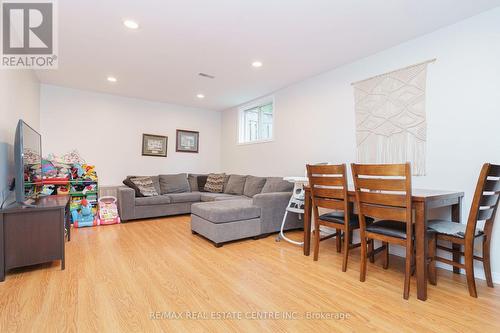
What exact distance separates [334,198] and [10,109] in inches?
133

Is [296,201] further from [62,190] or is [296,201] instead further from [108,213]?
[62,190]

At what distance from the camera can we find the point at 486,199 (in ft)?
6.27

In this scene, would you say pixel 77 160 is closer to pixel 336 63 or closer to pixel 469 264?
pixel 336 63

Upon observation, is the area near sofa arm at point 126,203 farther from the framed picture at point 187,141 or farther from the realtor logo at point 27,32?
the realtor logo at point 27,32

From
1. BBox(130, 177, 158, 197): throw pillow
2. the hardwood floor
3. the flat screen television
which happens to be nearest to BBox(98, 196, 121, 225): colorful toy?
BBox(130, 177, 158, 197): throw pillow

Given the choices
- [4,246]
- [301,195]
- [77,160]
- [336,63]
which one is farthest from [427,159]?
[77,160]

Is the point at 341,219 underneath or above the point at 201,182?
underneath

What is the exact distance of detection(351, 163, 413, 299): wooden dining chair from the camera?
1.85 metres

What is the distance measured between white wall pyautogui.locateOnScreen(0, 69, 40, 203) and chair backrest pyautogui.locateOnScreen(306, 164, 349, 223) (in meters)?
2.84

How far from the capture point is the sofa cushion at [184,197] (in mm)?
4644

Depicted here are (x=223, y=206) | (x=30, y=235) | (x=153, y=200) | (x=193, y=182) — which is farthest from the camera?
(x=193, y=182)

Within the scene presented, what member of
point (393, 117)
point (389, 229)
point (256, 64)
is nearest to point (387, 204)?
point (389, 229)

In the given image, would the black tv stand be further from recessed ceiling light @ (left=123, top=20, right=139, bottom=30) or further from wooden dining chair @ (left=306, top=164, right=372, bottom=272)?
wooden dining chair @ (left=306, top=164, right=372, bottom=272)

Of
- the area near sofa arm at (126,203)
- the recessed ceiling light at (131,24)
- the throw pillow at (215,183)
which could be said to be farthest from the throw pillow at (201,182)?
the recessed ceiling light at (131,24)
